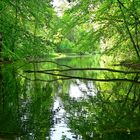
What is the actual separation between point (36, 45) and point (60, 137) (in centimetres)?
1399

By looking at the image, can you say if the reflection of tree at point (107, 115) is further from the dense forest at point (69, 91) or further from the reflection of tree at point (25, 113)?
the reflection of tree at point (25, 113)

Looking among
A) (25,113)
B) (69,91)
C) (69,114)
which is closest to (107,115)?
(69,114)

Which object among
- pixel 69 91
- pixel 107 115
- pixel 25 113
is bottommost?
pixel 107 115

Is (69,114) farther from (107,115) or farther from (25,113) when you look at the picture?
(25,113)

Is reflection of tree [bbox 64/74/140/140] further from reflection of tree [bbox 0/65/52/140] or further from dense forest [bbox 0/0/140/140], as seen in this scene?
reflection of tree [bbox 0/65/52/140]

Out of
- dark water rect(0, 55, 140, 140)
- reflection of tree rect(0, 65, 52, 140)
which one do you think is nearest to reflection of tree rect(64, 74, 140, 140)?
dark water rect(0, 55, 140, 140)

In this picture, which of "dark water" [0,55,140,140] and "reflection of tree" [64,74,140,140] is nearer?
"dark water" [0,55,140,140]

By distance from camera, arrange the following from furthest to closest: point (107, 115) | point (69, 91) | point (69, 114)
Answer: point (69, 91) < point (69, 114) < point (107, 115)

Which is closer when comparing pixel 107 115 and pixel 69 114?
pixel 107 115

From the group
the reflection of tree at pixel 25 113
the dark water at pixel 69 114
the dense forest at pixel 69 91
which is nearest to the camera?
the dark water at pixel 69 114

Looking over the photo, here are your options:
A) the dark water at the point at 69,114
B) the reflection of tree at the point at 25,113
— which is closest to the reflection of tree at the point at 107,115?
the dark water at the point at 69,114

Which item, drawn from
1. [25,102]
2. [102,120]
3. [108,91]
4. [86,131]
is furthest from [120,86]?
[86,131]

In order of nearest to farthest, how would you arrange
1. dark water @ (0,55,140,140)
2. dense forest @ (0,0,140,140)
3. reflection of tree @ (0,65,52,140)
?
dark water @ (0,55,140,140), reflection of tree @ (0,65,52,140), dense forest @ (0,0,140,140)

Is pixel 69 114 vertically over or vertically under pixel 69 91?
under
